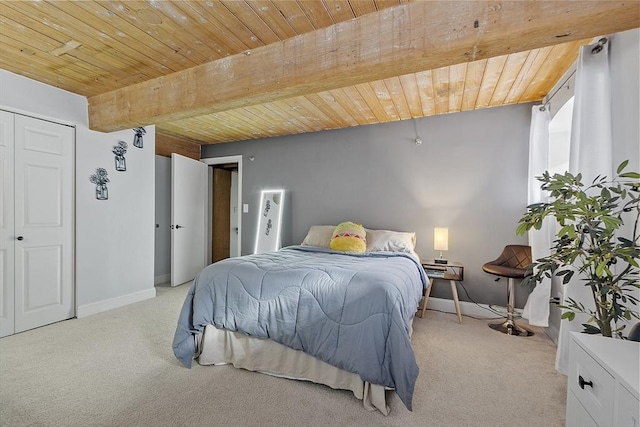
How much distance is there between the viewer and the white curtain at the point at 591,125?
1.65m

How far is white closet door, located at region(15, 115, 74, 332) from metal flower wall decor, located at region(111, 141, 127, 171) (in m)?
0.42

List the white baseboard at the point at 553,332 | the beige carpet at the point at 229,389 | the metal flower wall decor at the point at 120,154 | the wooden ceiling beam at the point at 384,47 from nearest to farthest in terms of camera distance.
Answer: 1. the wooden ceiling beam at the point at 384,47
2. the beige carpet at the point at 229,389
3. the white baseboard at the point at 553,332
4. the metal flower wall decor at the point at 120,154

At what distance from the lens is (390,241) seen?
331 cm

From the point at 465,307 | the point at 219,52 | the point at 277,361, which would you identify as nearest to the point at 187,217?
the point at 219,52

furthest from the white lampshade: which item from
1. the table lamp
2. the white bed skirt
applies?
the white bed skirt

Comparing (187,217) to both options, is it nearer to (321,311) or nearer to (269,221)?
(269,221)

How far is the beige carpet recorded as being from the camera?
63.4 inches

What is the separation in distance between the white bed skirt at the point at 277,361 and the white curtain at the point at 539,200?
6.01ft

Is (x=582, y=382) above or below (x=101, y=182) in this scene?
below

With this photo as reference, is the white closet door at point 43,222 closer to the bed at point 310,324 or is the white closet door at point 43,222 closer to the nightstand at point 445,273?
the bed at point 310,324

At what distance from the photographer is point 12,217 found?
2652 mm

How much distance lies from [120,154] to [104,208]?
67 centimetres

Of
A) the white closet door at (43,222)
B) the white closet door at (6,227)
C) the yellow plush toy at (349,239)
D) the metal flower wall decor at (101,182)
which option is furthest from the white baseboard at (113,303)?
the yellow plush toy at (349,239)

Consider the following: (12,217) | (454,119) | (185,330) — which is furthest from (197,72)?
(454,119)
